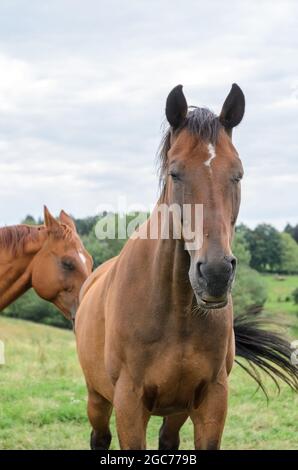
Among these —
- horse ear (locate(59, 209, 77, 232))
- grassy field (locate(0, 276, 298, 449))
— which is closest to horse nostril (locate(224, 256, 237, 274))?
grassy field (locate(0, 276, 298, 449))

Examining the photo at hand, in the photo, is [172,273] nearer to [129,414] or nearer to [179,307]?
[179,307]

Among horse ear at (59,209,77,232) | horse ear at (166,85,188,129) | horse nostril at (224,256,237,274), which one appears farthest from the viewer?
horse ear at (59,209,77,232)

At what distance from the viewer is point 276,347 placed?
5.01m

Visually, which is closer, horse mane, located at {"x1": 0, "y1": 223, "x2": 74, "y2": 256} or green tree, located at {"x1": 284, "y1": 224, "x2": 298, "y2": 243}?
horse mane, located at {"x1": 0, "y1": 223, "x2": 74, "y2": 256}

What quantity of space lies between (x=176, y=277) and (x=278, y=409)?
4.93m

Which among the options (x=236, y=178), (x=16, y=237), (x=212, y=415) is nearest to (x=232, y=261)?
(x=236, y=178)

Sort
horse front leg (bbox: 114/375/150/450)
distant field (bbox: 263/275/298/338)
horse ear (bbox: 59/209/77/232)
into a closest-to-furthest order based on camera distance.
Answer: horse front leg (bbox: 114/375/150/450) → horse ear (bbox: 59/209/77/232) → distant field (bbox: 263/275/298/338)

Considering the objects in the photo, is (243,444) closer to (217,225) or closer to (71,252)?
(71,252)

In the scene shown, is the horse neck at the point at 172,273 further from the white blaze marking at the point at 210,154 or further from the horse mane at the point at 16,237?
the horse mane at the point at 16,237

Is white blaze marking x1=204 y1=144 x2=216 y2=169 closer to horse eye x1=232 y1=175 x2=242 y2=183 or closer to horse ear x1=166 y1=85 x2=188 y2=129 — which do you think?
horse eye x1=232 y1=175 x2=242 y2=183

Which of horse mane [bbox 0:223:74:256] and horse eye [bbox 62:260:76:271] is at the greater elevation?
horse mane [bbox 0:223:74:256]

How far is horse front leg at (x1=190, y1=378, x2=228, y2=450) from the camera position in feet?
11.3

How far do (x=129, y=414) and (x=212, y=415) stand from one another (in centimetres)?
47
